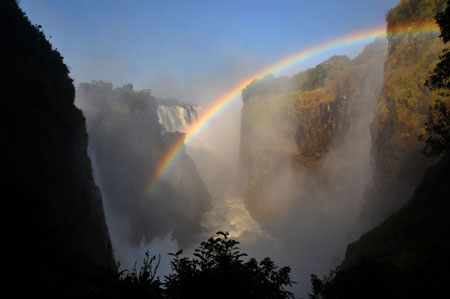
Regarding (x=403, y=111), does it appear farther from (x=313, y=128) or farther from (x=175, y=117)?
(x=175, y=117)

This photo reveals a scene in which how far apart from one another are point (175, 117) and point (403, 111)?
8438 centimetres

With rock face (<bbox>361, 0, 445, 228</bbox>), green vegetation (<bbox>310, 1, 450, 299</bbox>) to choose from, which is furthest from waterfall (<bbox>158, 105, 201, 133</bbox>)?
green vegetation (<bbox>310, 1, 450, 299</bbox>)

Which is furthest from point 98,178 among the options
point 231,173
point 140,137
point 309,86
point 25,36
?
point 231,173

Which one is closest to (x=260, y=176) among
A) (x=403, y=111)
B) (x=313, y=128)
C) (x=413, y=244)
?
(x=313, y=128)

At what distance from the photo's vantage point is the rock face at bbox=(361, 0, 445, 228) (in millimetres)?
28094

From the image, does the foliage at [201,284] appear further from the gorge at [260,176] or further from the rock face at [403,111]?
the rock face at [403,111]

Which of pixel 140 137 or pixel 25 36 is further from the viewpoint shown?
pixel 140 137

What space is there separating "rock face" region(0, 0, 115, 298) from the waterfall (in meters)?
67.6

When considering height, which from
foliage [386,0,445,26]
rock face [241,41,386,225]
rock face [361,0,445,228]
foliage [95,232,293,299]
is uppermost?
rock face [241,41,386,225]

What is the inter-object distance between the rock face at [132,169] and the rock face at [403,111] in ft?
139

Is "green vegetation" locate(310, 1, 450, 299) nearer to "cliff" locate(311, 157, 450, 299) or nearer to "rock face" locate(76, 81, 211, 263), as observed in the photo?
"cliff" locate(311, 157, 450, 299)

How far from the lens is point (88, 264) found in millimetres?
15969

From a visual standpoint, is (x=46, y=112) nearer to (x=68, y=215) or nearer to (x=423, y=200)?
(x=68, y=215)

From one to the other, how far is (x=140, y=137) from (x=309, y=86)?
50.8 meters
